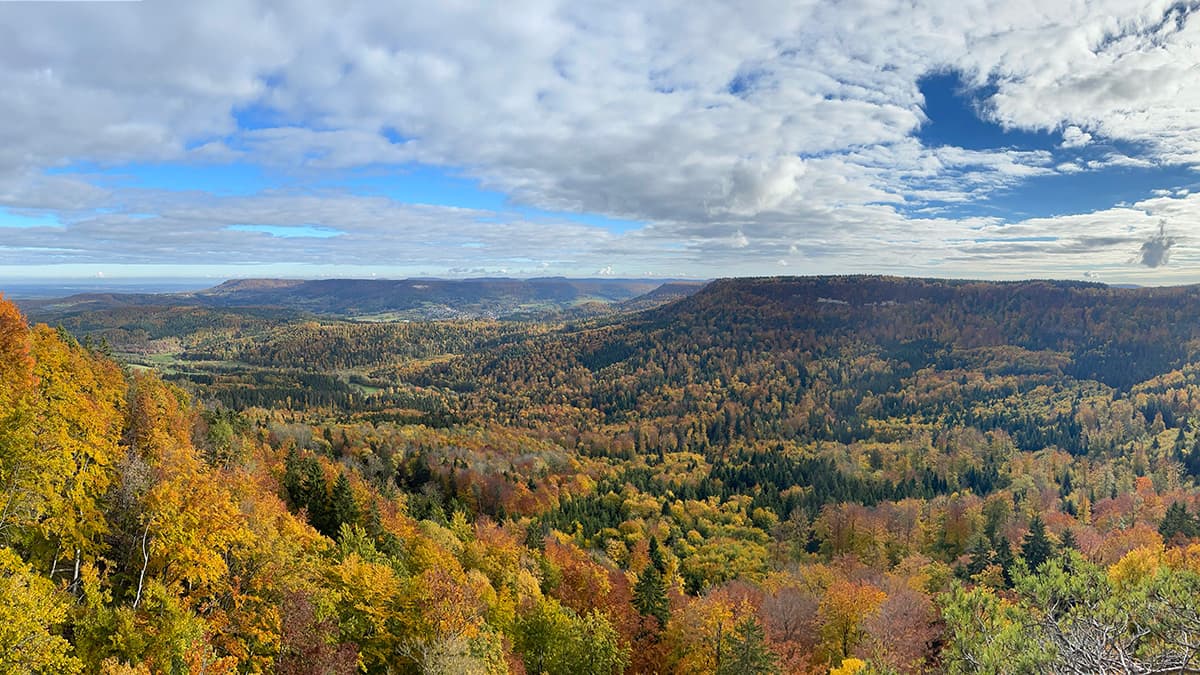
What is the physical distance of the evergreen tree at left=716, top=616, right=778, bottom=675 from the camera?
123ft

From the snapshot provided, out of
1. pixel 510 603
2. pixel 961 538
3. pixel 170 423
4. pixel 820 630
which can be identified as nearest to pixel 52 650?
pixel 510 603

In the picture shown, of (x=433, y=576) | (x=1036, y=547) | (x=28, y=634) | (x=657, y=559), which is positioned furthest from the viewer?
(x=657, y=559)

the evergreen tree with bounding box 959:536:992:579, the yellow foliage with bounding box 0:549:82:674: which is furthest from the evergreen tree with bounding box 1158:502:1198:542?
the yellow foliage with bounding box 0:549:82:674

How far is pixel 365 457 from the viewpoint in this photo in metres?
115

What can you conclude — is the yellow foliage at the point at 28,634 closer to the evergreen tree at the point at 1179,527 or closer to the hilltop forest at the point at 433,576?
the hilltop forest at the point at 433,576

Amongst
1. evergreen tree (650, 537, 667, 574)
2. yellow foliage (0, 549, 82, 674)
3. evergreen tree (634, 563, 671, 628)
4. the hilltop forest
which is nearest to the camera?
the hilltop forest

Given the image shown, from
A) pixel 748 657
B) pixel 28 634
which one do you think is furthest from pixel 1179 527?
pixel 28 634

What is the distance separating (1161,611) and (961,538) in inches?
4683

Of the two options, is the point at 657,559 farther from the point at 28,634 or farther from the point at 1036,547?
the point at 28,634

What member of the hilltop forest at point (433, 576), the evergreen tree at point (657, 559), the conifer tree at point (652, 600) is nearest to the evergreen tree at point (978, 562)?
the hilltop forest at point (433, 576)

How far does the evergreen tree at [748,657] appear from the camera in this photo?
3741cm

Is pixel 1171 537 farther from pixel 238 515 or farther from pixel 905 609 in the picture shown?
pixel 238 515

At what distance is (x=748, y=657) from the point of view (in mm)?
37562

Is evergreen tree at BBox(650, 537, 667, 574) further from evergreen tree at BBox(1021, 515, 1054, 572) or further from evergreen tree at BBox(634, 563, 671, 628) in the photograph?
evergreen tree at BBox(1021, 515, 1054, 572)
